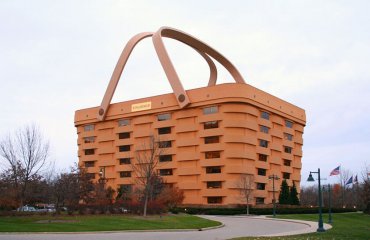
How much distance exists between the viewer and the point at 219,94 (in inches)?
3031

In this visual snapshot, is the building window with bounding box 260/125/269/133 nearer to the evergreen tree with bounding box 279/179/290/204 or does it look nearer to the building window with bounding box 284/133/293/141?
the building window with bounding box 284/133/293/141

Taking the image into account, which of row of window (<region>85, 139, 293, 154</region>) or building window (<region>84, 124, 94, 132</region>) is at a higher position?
building window (<region>84, 124, 94, 132</region>)

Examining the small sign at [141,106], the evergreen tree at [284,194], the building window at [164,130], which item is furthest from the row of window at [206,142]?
the evergreen tree at [284,194]

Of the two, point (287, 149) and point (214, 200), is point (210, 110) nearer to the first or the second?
point (214, 200)

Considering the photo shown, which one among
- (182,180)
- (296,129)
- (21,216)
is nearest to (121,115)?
(182,180)

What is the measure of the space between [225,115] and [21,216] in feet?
142

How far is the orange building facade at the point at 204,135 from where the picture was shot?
7650 centimetres

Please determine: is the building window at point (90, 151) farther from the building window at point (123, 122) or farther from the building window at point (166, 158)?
the building window at point (166, 158)

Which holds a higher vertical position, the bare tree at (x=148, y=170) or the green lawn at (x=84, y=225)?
the bare tree at (x=148, y=170)

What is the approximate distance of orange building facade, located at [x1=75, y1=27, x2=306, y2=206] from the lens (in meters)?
76.5

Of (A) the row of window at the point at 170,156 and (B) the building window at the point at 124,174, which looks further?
(B) the building window at the point at 124,174

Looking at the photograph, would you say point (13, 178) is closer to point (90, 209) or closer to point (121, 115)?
point (90, 209)

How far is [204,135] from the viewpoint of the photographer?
7856cm

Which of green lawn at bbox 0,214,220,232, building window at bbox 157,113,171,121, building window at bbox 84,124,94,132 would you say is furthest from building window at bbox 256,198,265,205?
Answer: green lawn at bbox 0,214,220,232
